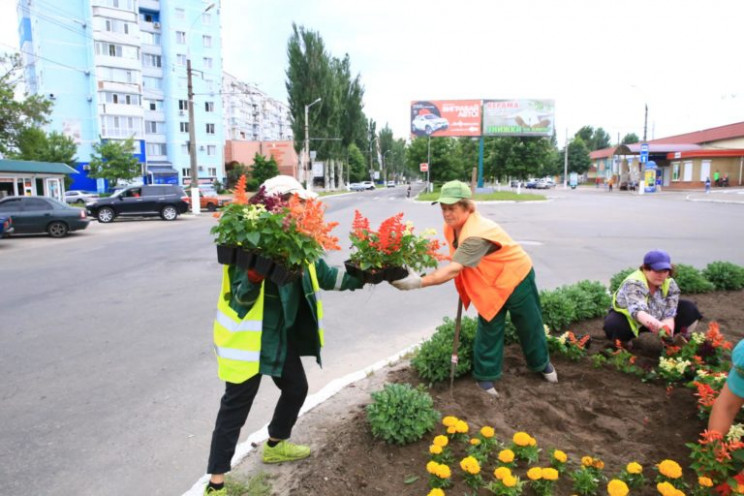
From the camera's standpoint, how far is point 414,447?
2.90 metres

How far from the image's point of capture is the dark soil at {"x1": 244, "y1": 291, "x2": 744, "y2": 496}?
8.78ft

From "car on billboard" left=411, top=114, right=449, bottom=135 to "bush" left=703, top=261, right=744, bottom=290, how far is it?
123 feet

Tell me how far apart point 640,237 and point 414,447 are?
537 inches

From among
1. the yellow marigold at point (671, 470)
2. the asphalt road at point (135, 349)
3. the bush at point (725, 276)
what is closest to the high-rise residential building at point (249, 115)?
the asphalt road at point (135, 349)

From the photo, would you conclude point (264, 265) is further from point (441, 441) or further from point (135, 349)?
point (135, 349)

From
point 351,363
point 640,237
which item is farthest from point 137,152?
point 351,363

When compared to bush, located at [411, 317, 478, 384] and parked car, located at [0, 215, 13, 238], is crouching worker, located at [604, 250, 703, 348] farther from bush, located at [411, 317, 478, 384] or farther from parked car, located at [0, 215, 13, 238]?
parked car, located at [0, 215, 13, 238]

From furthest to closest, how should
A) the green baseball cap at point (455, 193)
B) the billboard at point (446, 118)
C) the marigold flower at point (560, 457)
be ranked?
the billboard at point (446, 118)
the green baseball cap at point (455, 193)
the marigold flower at point (560, 457)

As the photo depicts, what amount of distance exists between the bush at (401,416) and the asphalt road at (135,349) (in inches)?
44.6

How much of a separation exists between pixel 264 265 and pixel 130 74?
63689 mm

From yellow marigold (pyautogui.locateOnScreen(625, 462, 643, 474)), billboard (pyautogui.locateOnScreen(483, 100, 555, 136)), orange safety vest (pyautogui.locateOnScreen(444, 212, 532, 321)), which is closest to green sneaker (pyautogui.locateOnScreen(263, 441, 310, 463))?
orange safety vest (pyautogui.locateOnScreen(444, 212, 532, 321))

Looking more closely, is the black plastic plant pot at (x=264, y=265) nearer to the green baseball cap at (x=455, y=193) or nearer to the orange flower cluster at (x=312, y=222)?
the orange flower cluster at (x=312, y=222)

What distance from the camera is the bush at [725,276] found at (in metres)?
6.44

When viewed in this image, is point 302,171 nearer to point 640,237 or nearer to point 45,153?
point 45,153
